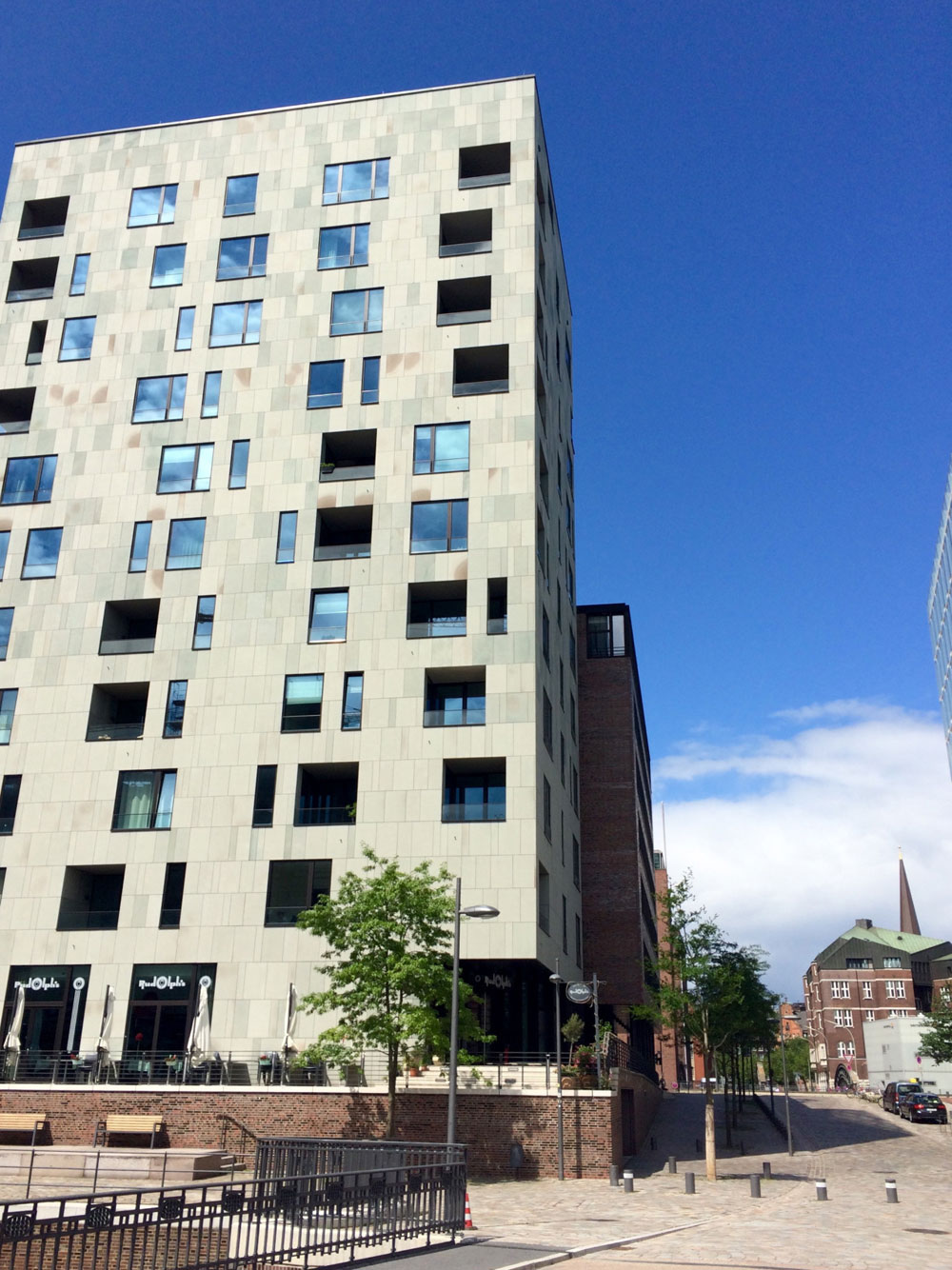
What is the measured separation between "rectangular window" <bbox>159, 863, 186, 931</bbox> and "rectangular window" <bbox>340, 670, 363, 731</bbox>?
8099mm

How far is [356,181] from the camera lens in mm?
50219

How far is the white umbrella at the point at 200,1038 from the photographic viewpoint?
35.1m

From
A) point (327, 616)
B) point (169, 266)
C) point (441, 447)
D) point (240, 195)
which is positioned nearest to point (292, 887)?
point (327, 616)

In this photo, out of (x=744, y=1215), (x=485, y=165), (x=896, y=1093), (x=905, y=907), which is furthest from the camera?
(x=905, y=907)

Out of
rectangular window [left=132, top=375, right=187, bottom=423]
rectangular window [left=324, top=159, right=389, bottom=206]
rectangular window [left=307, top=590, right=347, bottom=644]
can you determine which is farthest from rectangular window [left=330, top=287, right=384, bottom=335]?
rectangular window [left=307, top=590, right=347, bottom=644]

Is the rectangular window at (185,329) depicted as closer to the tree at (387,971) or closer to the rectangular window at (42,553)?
the rectangular window at (42,553)

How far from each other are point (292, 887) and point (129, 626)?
1436 centimetres

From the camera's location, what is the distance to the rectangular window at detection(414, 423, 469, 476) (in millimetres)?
44875

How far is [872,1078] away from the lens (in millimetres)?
117688

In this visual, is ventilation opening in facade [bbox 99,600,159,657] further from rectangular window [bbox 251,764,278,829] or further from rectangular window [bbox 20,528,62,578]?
rectangular window [bbox 251,764,278,829]

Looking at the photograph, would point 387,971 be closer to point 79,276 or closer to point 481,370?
point 481,370

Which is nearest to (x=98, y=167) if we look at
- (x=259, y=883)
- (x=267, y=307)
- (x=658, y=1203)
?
(x=267, y=307)

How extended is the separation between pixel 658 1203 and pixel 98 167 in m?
50.4

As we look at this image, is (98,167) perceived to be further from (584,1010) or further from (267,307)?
(584,1010)
